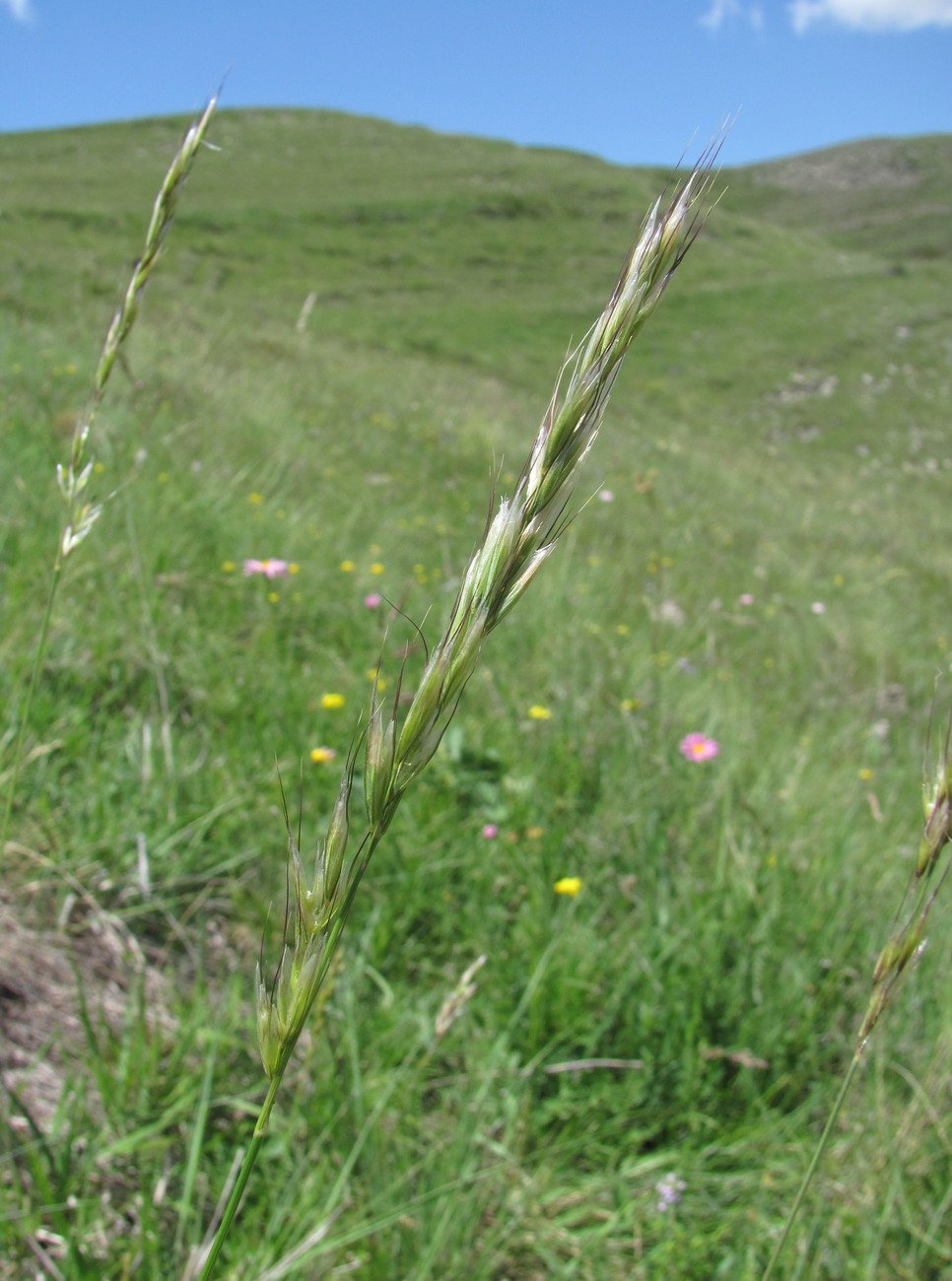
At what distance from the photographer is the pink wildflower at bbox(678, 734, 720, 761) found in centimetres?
212

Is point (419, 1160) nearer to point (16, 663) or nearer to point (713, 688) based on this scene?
point (16, 663)

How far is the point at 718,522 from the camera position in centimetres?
811

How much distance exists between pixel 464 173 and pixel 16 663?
42.0m

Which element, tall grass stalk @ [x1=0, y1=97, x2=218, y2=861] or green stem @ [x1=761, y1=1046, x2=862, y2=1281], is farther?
tall grass stalk @ [x1=0, y1=97, x2=218, y2=861]

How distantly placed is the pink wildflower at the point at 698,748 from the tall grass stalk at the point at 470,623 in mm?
1815

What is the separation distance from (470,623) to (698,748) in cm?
190

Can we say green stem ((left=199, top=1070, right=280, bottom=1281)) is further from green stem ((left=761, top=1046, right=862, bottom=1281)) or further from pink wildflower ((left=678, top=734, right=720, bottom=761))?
pink wildflower ((left=678, top=734, right=720, bottom=761))

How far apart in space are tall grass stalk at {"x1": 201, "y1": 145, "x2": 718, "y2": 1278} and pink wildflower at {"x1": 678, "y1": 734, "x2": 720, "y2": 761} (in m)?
1.82

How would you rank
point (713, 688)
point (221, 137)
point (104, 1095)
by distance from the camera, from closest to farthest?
point (104, 1095), point (713, 688), point (221, 137)

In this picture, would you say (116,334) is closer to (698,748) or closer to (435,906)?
(435,906)

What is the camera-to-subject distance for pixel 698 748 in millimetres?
2180

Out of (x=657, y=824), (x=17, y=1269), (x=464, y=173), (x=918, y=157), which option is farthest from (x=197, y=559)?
(x=918, y=157)


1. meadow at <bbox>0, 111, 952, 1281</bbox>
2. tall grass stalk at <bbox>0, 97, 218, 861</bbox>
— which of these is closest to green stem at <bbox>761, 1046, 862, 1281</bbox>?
meadow at <bbox>0, 111, 952, 1281</bbox>

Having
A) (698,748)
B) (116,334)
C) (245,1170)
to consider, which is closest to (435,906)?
(698,748)
